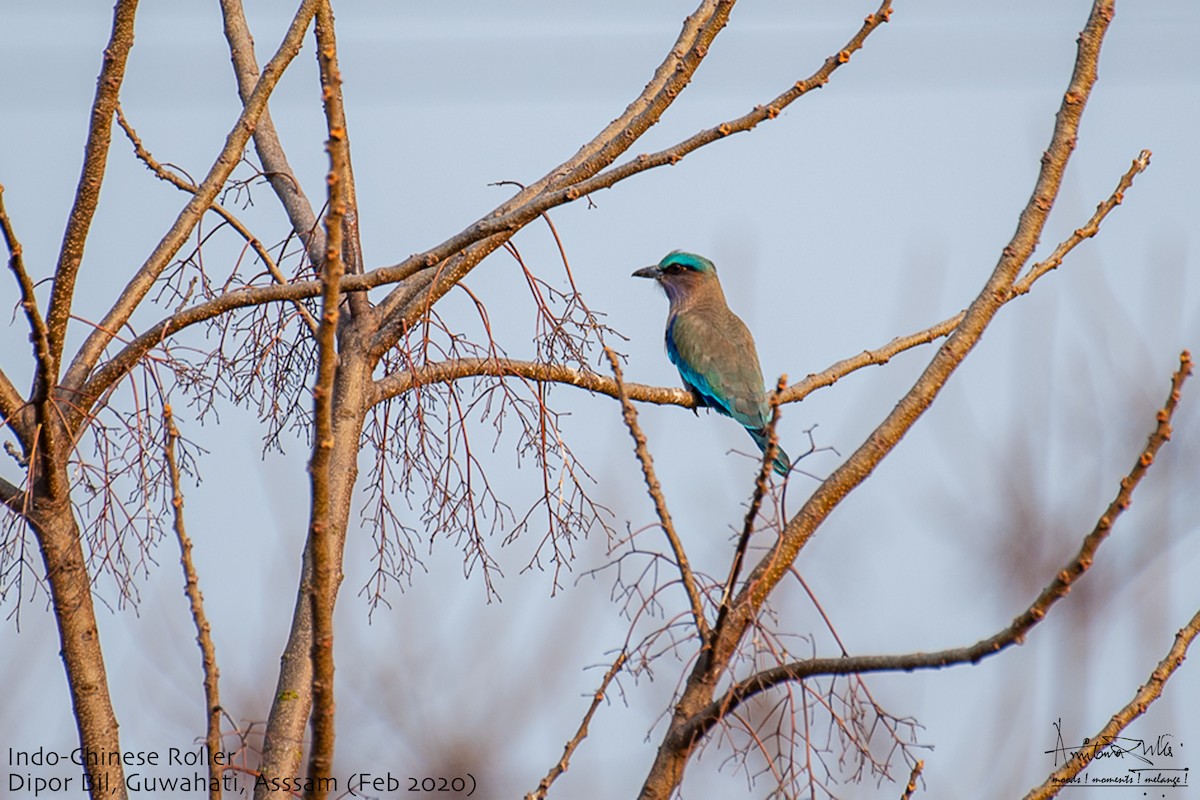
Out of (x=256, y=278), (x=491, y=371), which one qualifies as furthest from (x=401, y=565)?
(x=256, y=278)

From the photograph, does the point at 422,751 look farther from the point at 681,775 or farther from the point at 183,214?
the point at 681,775

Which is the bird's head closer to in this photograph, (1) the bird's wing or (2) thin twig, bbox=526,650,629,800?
(1) the bird's wing

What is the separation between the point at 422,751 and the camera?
4.93 meters

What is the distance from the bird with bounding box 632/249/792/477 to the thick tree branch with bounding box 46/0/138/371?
13.4ft

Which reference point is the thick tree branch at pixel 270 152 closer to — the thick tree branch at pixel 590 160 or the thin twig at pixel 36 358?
the thick tree branch at pixel 590 160

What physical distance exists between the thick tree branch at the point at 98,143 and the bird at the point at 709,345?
4085 mm

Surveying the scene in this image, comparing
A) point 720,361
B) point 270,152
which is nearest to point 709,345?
point 720,361

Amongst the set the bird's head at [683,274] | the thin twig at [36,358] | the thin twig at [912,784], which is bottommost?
the thin twig at [912,784]

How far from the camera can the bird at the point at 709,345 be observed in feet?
24.1

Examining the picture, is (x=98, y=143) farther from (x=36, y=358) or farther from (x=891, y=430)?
(x=891, y=430)

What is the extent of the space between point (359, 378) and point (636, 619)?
1172mm

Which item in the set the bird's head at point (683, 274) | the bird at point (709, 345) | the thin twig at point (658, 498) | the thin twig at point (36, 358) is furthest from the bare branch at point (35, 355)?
the bird's head at point (683, 274)

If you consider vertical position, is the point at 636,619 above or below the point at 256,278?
below

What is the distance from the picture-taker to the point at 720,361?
758 cm
